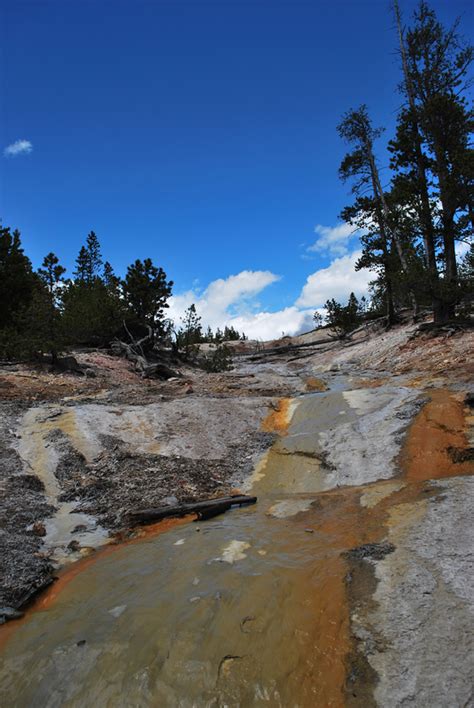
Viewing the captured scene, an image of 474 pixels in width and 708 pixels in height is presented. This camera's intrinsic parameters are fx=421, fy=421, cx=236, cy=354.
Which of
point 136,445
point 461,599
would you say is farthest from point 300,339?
point 461,599

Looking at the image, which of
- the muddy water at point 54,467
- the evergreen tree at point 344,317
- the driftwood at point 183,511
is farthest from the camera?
the evergreen tree at point 344,317

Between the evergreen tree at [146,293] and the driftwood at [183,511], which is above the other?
the evergreen tree at [146,293]

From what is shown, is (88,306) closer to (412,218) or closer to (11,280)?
(11,280)

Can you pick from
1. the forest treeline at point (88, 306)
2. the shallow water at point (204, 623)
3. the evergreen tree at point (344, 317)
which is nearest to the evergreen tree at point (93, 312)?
the forest treeline at point (88, 306)

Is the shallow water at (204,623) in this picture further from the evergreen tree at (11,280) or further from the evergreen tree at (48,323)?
the evergreen tree at (11,280)

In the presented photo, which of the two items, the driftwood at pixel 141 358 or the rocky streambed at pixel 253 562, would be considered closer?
the rocky streambed at pixel 253 562

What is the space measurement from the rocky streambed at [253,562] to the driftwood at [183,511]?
24cm

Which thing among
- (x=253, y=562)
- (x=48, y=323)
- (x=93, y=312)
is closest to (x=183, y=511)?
(x=253, y=562)

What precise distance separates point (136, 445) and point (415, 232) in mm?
15648

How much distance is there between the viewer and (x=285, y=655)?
3.36 metres

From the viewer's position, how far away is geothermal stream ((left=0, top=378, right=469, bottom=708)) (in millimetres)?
3146

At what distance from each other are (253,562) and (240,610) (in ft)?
3.06

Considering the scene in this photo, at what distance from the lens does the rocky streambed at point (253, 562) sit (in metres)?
3.16

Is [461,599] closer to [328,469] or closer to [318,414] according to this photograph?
[328,469]
